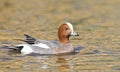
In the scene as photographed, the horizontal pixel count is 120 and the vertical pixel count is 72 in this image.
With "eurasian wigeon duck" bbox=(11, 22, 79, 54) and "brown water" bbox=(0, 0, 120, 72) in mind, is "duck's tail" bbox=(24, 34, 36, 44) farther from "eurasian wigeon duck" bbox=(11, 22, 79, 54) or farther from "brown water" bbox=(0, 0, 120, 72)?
"brown water" bbox=(0, 0, 120, 72)

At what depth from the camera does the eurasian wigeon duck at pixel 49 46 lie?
13.8m

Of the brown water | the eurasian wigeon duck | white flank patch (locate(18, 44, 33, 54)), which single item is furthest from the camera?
white flank patch (locate(18, 44, 33, 54))

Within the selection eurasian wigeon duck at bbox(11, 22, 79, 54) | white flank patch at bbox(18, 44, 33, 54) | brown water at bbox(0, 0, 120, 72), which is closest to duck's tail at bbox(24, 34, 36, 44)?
eurasian wigeon duck at bbox(11, 22, 79, 54)

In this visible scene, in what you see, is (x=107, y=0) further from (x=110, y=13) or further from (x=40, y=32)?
(x=40, y=32)

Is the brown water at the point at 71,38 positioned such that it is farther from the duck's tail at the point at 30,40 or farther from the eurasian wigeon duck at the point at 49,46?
the duck's tail at the point at 30,40

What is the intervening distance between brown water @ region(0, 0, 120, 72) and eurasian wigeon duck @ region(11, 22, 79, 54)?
0.29 metres

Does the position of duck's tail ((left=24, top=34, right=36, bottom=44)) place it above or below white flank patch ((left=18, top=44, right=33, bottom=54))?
above

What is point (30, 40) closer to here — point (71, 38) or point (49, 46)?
point (49, 46)

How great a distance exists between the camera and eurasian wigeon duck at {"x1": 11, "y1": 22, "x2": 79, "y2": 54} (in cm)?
1384

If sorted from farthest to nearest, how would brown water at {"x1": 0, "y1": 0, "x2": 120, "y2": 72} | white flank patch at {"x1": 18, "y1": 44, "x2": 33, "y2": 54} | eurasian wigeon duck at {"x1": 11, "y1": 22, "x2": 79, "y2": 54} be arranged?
white flank patch at {"x1": 18, "y1": 44, "x2": 33, "y2": 54} < eurasian wigeon duck at {"x1": 11, "y1": 22, "x2": 79, "y2": 54} < brown water at {"x1": 0, "y1": 0, "x2": 120, "y2": 72}

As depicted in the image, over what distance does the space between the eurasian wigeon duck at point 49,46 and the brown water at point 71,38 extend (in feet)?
0.95

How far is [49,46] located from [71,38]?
2676 millimetres

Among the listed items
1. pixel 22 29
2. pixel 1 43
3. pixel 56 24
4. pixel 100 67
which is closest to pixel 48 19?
pixel 56 24

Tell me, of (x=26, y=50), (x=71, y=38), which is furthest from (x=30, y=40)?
(x=71, y=38)
